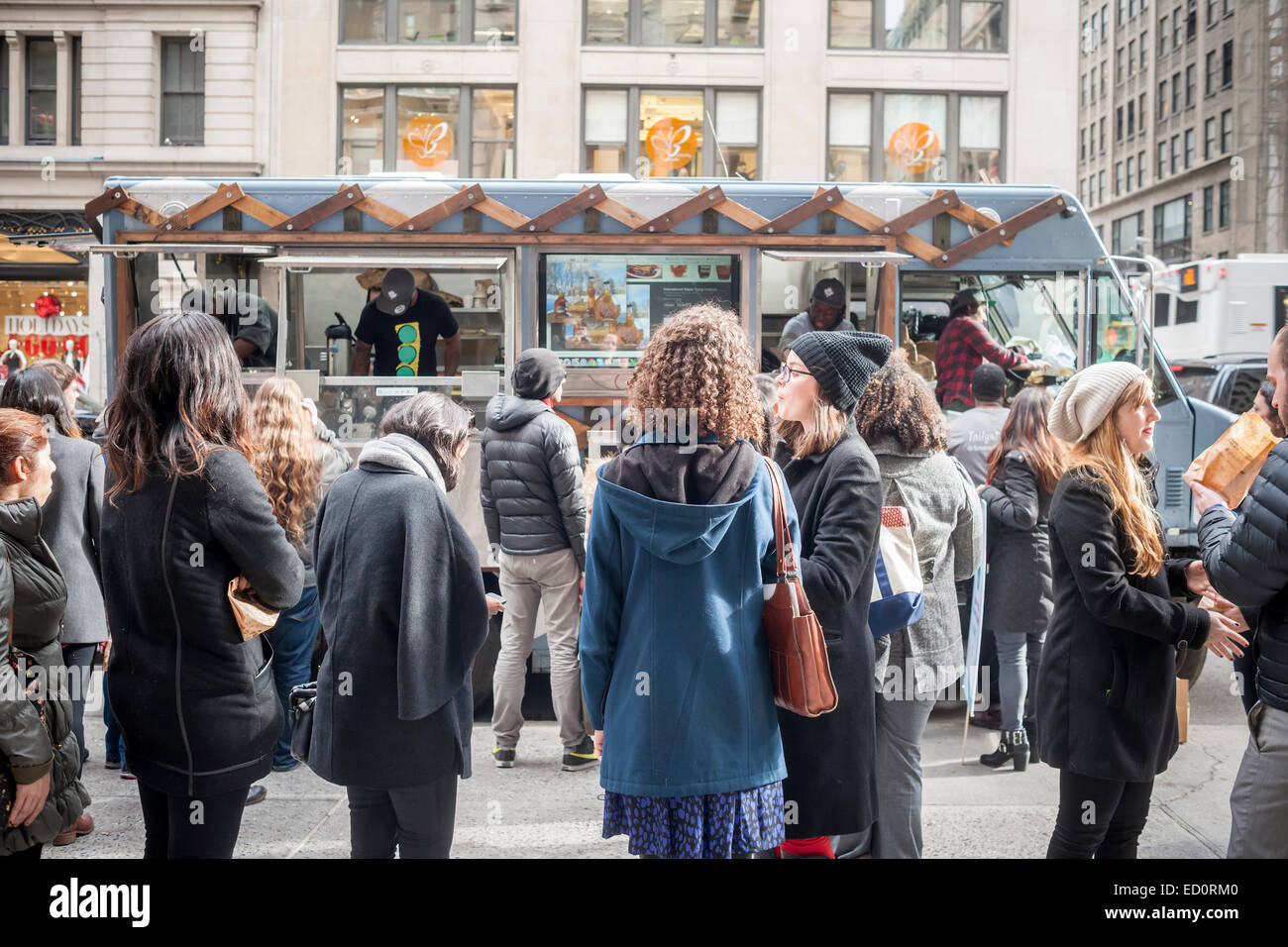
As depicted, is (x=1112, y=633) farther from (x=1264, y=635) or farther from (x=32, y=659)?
(x=32, y=659)

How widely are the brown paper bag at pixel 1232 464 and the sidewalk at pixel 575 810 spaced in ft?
6.01

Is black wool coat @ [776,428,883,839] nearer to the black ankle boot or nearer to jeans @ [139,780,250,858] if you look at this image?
jeans @ [139,780,250,858]

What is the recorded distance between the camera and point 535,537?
19.6 ft

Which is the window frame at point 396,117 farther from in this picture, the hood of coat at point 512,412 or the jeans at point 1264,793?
the jeans at point 1264,793

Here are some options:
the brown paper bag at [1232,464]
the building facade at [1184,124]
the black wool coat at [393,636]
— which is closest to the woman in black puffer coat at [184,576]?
the black wool coat at [393,636]

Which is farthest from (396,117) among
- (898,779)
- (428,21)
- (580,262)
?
(898,779)

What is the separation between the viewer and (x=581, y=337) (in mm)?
7926

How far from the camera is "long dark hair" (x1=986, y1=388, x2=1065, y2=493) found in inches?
225

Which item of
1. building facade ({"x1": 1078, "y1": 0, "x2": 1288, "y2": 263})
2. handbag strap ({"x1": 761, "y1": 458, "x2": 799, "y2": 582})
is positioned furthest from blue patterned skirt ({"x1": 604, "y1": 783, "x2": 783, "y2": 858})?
building facade ({"x1": 1078, "y1": 0, "x2": 1288, "y2": 263})

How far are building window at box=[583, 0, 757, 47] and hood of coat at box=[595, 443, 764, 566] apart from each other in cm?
1988

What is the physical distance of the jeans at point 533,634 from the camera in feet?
19.5

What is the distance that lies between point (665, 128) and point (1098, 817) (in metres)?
19.5

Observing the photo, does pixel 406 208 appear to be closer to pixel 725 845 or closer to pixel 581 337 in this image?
pixel 581 337

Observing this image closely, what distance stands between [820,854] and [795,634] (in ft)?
3.01
